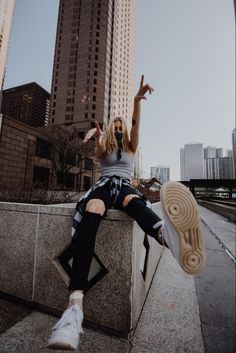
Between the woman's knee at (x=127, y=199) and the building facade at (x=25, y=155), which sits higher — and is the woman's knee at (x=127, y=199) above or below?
below

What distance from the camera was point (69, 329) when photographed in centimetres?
104

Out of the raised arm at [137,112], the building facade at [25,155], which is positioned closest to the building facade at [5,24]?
the building facade at [25,155]

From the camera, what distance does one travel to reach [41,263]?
1696 millimetres

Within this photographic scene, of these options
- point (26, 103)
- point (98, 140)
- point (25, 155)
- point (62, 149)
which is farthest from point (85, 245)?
point (26, 103)

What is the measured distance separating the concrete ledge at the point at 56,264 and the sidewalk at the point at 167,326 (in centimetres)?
11

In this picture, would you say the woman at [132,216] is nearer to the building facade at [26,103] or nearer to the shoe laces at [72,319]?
the shoe laces at [72,319]

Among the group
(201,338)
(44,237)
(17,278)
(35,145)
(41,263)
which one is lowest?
(201,338)

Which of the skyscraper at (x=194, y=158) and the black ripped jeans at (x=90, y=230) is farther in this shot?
the skyscraper at (x=194, y=158)

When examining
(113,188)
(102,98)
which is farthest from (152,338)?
(102,98)

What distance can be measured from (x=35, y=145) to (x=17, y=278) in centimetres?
2337

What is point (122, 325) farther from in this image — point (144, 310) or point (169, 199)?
point (169, 199)

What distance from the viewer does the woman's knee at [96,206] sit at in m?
1.41

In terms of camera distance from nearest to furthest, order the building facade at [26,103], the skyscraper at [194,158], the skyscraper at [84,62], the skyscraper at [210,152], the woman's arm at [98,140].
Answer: the woman's arm at [98,140]
the skyscraper at [84,62]
the skyscraper at [194,158]
the building facade at [26,103]
the skyscraper at [210,152]

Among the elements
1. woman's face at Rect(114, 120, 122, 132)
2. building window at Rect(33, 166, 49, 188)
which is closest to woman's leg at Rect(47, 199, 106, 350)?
woman's face at Rect(114, 120, 122, 132)
